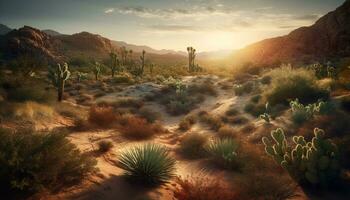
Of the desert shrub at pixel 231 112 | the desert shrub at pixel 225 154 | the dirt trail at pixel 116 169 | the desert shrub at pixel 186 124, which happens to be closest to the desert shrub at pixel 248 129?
the dirt trail at pixel 116 169

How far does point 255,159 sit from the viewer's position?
9.07 meters

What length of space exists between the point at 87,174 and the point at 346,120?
795cm

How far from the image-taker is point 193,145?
11.0m

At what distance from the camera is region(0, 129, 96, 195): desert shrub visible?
563cm

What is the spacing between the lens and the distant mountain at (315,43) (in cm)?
4488

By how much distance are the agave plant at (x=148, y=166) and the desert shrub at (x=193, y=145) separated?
2.72m

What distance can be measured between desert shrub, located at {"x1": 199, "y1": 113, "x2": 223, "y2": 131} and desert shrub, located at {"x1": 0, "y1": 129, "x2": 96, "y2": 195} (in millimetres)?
7882

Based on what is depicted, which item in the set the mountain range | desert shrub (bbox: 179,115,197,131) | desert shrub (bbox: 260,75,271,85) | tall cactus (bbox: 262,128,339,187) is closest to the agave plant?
tall cactus (bbox: 262,128,339,187)

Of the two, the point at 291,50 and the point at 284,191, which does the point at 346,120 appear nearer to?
the point at 284,191

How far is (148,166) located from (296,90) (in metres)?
9.86

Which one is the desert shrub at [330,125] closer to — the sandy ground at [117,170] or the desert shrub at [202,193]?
the sandy ground at [117,170]

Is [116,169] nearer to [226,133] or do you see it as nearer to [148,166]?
[148,166]

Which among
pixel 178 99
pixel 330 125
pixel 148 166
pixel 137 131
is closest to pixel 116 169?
pixel 148 166

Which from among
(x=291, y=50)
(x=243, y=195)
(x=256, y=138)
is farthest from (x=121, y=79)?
(x=291, y=50)
